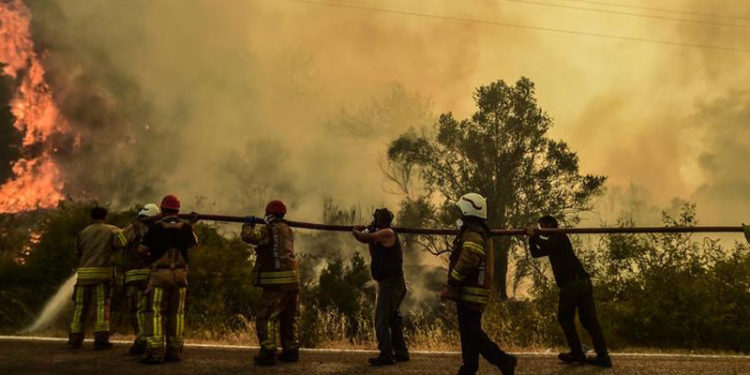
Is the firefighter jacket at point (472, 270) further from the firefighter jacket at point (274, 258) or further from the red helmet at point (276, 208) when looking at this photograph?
the red helmet at point (276, 208)

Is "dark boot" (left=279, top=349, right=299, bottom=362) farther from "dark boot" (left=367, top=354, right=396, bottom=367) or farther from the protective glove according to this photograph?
the protective glove

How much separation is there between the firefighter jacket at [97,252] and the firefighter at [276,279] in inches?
103

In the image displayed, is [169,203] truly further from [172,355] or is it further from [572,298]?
[572,298]

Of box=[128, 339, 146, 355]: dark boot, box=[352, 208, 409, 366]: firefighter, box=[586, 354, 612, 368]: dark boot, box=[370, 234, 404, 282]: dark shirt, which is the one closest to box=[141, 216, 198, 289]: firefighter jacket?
box=[128, 339, 146, 355]: dark boot

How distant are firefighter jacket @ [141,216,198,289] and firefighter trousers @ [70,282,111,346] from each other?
1.55 m

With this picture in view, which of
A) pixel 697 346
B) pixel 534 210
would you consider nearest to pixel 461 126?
pixel 534 210

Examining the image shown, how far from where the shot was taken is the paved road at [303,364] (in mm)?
6691

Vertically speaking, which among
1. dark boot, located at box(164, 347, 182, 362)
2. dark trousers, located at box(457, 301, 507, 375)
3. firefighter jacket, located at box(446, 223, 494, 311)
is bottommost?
dark boot, located at box(164, 347, 182, 362)

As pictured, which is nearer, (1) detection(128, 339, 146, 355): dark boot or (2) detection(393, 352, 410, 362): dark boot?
(2) detection(393, 352, 410, 362): dark boot

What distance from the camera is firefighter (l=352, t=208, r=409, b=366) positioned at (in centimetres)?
738

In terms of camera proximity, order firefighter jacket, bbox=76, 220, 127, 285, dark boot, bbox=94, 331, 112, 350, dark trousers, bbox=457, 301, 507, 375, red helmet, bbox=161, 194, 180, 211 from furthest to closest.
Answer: firefighter jacket, bbox=76, 220, 127, 285 < dark boot, bbox=94, 331, 112, 350 < red helmet, bbox=161, 194, 180, 211 < dark trousers, bbox=457, 301, 507, 375

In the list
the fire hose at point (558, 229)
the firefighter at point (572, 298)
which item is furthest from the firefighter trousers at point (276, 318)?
the firefighter at point (572, 298)

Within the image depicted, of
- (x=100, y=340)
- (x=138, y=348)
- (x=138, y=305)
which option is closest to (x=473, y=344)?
(x=138, y=348)

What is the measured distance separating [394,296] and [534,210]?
2918 cm
